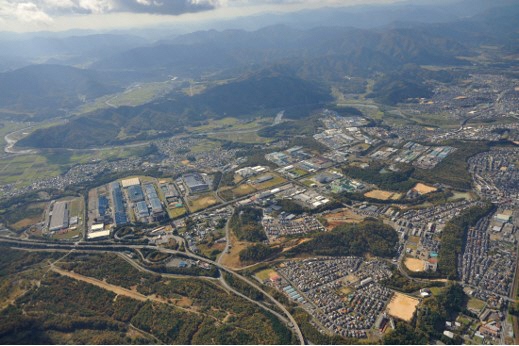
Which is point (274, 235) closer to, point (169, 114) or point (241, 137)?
point (241, 137)

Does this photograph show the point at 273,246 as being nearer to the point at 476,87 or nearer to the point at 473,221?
the point at 473,221

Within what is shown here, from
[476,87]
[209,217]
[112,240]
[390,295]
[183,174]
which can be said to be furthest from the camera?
[476,87]

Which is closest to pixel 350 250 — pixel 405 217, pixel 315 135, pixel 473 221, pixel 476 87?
pixel 405 217

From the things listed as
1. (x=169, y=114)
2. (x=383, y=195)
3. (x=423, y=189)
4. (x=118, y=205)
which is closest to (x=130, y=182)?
(x=118, y=205)

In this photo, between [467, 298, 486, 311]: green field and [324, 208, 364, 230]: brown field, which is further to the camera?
[324, 208, 364, 230]: brown field

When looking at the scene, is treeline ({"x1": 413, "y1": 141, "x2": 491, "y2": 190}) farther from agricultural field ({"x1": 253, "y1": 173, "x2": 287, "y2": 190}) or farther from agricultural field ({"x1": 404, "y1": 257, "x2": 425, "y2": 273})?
agricultural field ({"x1": 253, "y1": 173, "x2": 287, "y2": 190})

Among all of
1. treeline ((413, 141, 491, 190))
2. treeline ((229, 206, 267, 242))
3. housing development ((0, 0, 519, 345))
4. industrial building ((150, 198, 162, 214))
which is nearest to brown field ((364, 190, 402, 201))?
housing development ((0, 0, 519, 345))

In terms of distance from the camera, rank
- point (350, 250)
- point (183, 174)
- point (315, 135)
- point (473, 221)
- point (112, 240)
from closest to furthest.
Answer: point (350, 250)
point (473, 221)
point (112, 240)
point (183, 174)
point (315, 135)
